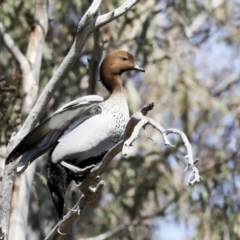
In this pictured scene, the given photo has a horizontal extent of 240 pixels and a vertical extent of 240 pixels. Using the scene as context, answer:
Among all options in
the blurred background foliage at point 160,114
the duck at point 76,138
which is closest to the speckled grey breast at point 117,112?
the duck at point 76,138

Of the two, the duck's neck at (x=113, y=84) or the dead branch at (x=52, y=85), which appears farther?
the duck's neck at (x=113, y=84)

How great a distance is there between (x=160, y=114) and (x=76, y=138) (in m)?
6.37

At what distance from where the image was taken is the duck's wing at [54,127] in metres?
5.02

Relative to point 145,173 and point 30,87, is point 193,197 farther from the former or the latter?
point 30,87

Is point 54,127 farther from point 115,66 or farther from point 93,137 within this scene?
point 115,66

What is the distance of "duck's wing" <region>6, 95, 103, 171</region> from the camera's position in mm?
5023

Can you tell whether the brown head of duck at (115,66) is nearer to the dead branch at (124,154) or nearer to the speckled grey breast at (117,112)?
the speckled grey breast at (117,112)

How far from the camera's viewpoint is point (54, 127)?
5.29m

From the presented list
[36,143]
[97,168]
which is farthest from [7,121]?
[97,168]

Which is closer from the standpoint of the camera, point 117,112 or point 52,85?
point 52,85

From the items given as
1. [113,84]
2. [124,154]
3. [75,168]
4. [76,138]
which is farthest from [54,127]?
[124,154]

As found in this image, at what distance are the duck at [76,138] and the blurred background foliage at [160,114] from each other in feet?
10.9

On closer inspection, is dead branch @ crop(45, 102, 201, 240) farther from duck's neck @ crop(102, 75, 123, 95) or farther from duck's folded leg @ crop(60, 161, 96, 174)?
duck's neck @ crop(102, 75, 123, 95)

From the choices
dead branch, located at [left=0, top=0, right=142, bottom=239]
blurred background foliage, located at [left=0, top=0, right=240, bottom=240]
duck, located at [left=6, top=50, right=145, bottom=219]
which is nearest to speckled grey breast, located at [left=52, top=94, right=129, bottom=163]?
duck, located at [left=6, top=50, right=145, bottom=219]
